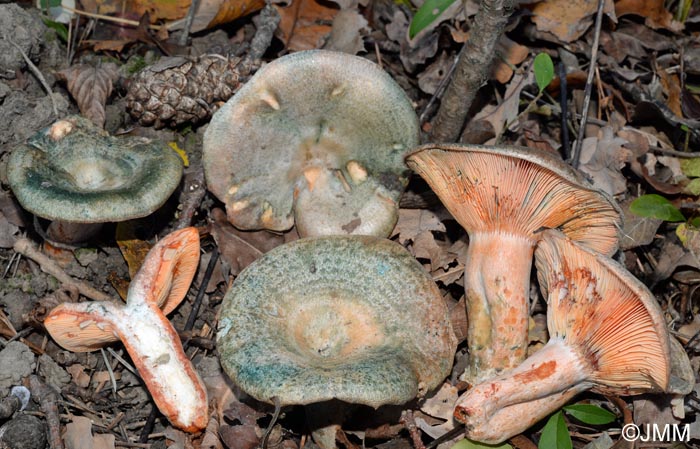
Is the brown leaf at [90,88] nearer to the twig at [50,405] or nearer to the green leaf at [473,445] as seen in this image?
the twig at [50,405]

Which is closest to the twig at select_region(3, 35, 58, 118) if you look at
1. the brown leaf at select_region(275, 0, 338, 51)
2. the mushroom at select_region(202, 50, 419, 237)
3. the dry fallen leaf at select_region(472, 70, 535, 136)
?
the mushroom at select_region(202, 50, 419, 237)

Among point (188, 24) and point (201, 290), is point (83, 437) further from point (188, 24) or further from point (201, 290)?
point (188, 24)

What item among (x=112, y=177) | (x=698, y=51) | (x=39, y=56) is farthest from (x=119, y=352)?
(x=698, y=51)

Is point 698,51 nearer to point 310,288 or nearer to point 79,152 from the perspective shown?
point 310,288

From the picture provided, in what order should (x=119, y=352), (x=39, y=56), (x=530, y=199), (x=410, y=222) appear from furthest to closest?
(x=39, y=56), (x=410, y=222), (x=119, y=352), (x=530, y=199)

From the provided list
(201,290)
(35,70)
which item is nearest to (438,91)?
(201,290)

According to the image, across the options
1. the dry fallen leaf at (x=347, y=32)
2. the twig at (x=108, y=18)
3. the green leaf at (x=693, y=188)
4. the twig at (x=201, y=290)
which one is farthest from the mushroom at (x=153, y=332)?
the green leaf at (x=693, y=188)

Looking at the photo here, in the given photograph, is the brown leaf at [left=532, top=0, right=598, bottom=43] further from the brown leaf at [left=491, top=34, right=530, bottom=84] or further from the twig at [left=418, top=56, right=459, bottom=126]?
the twig at [left=418, top=56, right=459, bottom=126]
